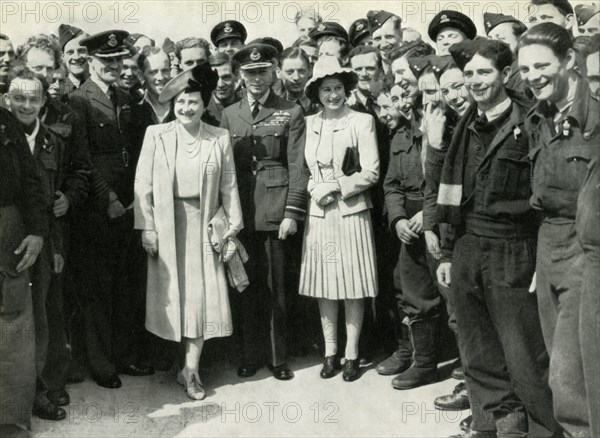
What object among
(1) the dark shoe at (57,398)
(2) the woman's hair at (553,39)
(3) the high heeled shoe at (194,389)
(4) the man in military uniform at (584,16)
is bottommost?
(3) the high heeled shoe at (194,389)

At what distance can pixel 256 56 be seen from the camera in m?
6.00

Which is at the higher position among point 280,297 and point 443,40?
point 443,40

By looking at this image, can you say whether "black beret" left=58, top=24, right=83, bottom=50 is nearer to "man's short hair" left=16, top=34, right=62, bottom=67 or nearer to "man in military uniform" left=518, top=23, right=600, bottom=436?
"man's short hair" left=16, top=34, right=62, bottom=67

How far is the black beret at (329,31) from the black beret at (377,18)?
0.30m

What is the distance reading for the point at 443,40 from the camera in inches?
258

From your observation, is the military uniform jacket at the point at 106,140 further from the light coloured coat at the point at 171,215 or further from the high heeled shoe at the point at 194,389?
the high heeled shoe at the point at 194,389

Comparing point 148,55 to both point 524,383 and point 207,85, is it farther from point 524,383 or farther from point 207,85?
point 524,383

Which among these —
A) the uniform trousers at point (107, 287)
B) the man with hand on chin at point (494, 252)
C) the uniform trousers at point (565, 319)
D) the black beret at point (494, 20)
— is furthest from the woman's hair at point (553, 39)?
the uniform trousers at point (107, 287)

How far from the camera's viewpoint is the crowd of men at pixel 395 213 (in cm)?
412

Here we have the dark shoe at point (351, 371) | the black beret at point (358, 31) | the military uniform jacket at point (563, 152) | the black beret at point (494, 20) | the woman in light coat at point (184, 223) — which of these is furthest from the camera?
the black beret at point (358, 31)

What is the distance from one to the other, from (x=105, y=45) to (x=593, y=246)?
3.87 m

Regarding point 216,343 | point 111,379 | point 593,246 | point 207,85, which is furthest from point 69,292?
point 593,246

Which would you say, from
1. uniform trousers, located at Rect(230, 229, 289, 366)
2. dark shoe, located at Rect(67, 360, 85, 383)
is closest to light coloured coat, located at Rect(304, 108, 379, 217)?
uniform trousers, located at Rect(230, 229, 289, 366)

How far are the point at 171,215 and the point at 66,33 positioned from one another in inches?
82.9
